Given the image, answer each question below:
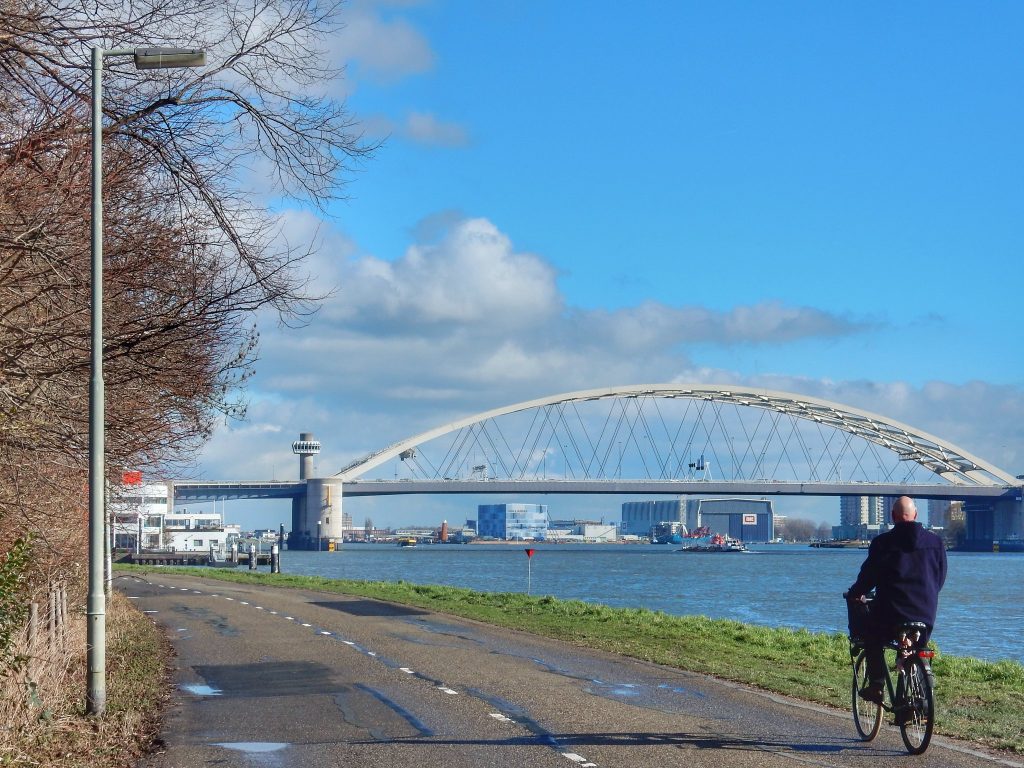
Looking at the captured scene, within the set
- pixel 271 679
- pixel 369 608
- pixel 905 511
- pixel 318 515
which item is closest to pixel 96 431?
pixel 271 679

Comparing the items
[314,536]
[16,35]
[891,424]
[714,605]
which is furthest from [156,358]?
[314,536]

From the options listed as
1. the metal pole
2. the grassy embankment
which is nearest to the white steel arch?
the grassy embankment

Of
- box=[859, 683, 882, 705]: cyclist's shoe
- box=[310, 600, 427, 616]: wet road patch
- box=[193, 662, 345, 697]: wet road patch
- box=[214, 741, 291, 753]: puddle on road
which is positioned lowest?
box=[310, 600, 427, 616]: wet road patch

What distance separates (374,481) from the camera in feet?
488

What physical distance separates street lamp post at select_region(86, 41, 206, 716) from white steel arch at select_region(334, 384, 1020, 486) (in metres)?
118

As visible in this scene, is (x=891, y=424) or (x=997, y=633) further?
(x=891, y=424)

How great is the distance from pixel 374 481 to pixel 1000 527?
80.5 m

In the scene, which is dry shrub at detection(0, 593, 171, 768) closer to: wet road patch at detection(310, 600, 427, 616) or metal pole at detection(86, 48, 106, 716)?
metal pole at detection(86, 48, 106, 716)

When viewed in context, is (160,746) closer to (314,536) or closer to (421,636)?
(421,636)

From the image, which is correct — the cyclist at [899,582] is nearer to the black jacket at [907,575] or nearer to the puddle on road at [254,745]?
the black jacket at [907,575]

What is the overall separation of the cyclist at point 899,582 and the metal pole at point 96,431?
742cm

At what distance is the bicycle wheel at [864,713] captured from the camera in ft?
37.3

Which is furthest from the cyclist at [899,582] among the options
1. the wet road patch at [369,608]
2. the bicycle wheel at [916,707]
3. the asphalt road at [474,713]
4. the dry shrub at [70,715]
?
the wet road patch at [369,608]

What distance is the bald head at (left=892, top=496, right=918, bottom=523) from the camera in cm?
1105
